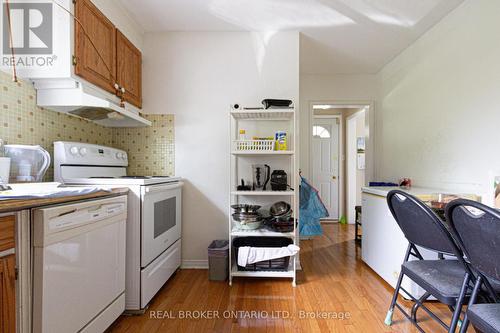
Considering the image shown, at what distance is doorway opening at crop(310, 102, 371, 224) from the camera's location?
13.9ft

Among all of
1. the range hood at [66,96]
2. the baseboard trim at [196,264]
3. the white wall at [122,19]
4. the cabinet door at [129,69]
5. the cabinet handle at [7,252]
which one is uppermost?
the white wall at [122,19]

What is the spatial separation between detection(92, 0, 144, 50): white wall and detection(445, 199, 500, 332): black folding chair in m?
2.44

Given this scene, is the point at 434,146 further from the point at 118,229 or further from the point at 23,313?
the point at 23,313

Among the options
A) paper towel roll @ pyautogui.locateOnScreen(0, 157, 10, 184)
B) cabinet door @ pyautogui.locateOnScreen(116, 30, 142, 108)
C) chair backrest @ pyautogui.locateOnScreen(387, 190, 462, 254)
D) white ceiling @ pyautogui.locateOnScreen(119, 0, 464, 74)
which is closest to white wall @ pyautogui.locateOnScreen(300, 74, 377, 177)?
white ceiling @ pyautogui.locateOnScreen(119, 0, 464, 74)

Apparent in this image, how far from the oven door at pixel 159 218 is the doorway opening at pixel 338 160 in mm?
2834

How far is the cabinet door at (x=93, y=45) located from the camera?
1.51 meters

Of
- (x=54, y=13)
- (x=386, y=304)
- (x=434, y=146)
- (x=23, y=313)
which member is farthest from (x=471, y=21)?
(x=23, y=313)

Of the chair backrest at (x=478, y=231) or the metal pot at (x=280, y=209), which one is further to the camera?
the metal pot at (x=280, y=209)

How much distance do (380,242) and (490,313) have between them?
1.25 m

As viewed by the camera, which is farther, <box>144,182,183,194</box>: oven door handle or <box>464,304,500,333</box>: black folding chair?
<box>144,182,183,194</box>: oven door handle

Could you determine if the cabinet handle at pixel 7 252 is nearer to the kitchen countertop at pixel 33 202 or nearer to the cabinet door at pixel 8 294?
the cabinet door at pixel 8 294

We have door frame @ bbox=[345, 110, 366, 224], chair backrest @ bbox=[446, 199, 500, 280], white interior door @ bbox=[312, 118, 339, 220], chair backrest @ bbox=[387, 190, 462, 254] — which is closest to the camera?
chair backrest @ bbox=[446, 199, 500, 280]

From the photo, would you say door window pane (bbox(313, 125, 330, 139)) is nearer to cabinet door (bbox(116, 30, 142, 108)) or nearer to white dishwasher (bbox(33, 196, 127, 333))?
cabinet door (bbox(116, 30, 142, 108))

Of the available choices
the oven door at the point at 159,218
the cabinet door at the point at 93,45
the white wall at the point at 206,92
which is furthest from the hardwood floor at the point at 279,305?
the cabinet door at the point at 93,45
